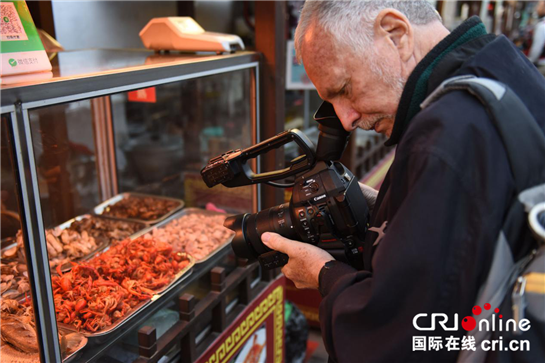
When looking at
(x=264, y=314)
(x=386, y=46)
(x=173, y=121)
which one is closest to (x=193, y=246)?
(x=264, y=314)

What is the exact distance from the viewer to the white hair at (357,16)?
95cm

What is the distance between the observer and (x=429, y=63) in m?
0.97

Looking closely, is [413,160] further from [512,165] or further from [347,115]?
[347,115]

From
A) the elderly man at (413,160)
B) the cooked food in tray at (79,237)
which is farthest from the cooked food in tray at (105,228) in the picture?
the elderly man at (413,160)

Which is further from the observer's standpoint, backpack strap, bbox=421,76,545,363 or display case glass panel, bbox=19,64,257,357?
display case glass panel, bbox=19,64,257,357

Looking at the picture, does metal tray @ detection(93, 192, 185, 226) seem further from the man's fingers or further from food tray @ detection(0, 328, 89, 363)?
the man's fingers

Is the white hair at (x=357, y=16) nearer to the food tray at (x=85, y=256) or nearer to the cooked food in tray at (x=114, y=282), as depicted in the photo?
the cooked food in tray at (x=114, y=282)

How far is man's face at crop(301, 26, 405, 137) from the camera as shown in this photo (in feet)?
3.25

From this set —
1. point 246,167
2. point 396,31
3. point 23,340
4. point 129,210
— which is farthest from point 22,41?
point 129,210

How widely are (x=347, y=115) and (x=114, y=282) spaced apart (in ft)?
3.12

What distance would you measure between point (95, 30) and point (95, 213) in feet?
4.17

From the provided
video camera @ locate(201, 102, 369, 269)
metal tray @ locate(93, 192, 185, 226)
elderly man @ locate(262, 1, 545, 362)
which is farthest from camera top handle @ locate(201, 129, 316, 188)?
metal tray @ locate(93, 192, 185, 226)

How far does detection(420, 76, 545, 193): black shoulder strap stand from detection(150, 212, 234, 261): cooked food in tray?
1250 millimetres

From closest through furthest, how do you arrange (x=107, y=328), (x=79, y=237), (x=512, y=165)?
(x=512, y=165) → (x=107, y=328) → (x=79, y=237)
